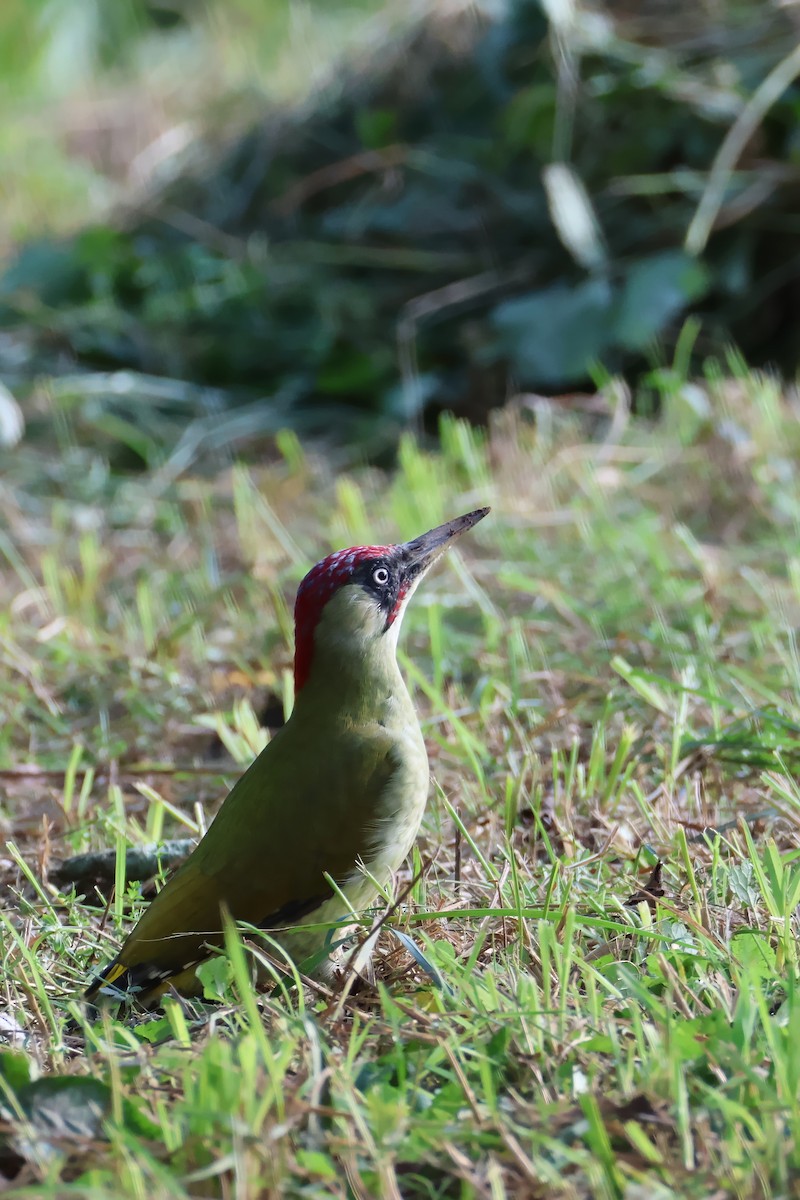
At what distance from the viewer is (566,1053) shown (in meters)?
1.68

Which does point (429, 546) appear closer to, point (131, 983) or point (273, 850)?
point (273, 850)

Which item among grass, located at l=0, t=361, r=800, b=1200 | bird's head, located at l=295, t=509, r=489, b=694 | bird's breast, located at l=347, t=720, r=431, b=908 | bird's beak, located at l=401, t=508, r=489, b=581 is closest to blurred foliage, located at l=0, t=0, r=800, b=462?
grass, located at l=0, t=361, r=800, b=1200

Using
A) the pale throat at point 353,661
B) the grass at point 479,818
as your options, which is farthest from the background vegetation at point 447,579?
the pale throat at point 353,661

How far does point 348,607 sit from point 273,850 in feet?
1.46

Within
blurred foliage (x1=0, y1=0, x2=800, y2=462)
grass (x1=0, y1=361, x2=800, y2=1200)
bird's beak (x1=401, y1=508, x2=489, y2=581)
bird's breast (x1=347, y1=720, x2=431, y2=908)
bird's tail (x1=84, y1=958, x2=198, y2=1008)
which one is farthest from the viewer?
blurred foliage (x1=0, y1=0, x2=800, y2=462)

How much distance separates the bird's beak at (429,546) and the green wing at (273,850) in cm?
40

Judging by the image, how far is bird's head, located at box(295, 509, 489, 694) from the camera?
2355mm

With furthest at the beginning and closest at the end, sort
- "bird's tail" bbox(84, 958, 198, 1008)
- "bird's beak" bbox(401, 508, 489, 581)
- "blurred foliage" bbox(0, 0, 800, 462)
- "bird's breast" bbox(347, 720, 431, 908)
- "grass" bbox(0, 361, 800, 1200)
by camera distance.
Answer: "blurred foliage" bbox(0, 0, 800, 462) → "bird's beak" bbox(401, 508, 489, 581) → "bird's breast" bbox(347, 720, 431, 908) → "bird's tail" bbox(84, 958, 198, 1008) → "grass" bbox(0, 361, 800, 1200)

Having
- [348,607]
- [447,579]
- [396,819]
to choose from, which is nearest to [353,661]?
[348,607]

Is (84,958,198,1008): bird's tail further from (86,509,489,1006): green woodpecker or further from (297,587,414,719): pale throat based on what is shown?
(297,587,414,719): pale throat

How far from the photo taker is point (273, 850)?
83.8 inches

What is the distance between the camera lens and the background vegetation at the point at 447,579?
160cm

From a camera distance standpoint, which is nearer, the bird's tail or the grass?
the grass

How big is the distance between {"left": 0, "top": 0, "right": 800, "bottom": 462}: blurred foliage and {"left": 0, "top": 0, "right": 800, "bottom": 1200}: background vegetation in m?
0.02
